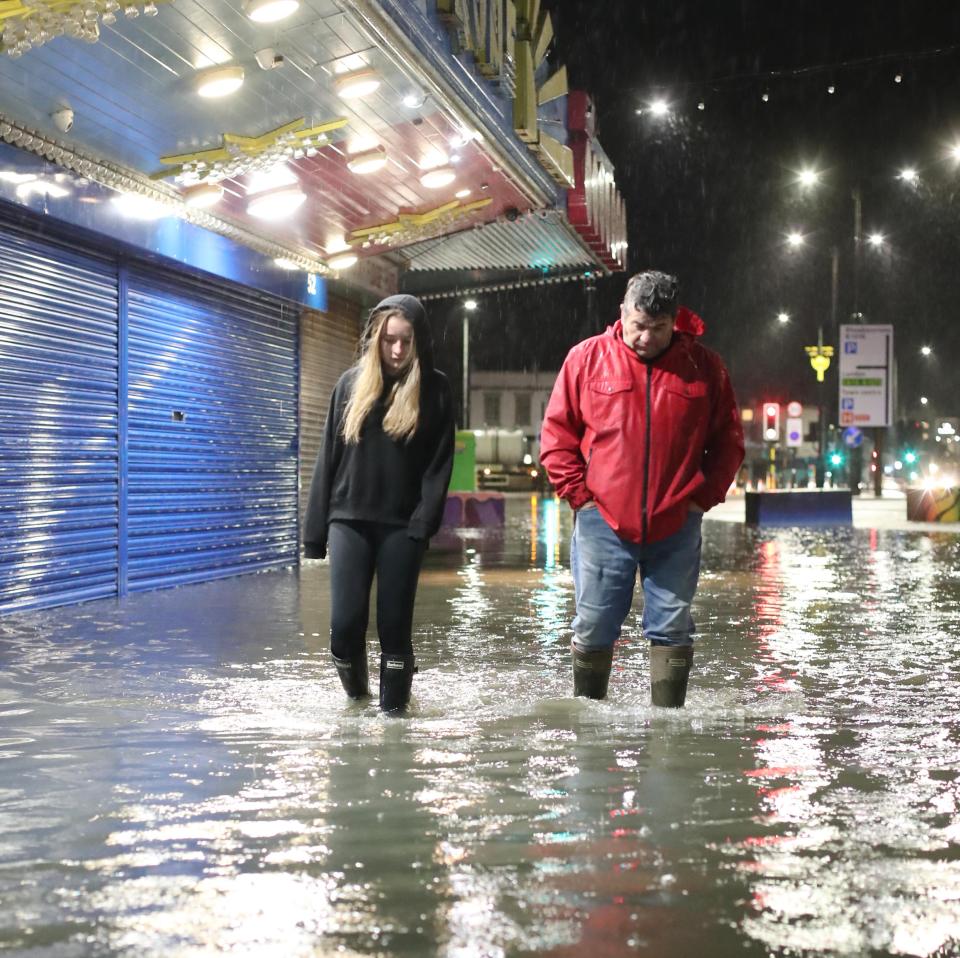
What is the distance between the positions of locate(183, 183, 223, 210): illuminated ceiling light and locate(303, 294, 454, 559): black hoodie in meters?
5.70

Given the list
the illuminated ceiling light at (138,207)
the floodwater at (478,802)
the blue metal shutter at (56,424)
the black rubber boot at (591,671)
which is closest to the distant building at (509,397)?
the illuminated ceiling light at (138,207)

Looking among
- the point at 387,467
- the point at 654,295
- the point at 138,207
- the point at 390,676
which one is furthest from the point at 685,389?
the point at 138,207

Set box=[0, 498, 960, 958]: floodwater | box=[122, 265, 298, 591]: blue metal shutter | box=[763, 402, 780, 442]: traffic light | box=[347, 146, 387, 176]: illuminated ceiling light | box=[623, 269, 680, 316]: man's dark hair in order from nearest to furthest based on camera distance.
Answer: box=[0, 498, 960, 958]: floodwater
box=[623, 269, 680, 316]: man's dark hair
box=[347, 146, 387, 176]: illuminated ceiling light
box=[122, 265, 298, 591]: blue metal shutter
box=[763, 402, 780, 442]: traffic light

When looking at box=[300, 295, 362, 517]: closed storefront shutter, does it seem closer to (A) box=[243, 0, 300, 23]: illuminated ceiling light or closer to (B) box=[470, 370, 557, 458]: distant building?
(A) box=[243, 0, 300, 23]: illuminated ceiling light

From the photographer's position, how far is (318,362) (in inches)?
626

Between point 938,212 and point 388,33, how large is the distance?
2578 cm

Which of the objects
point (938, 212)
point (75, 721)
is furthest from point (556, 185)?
point (938, 212)

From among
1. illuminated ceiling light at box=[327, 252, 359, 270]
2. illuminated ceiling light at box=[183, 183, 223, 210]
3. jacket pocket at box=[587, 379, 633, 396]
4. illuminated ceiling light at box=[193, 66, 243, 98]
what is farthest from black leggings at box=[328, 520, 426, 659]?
illuminated ceiling light at box=[327, 252, 359, 270]

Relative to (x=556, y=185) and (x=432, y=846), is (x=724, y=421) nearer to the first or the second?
(x=432, y=846)

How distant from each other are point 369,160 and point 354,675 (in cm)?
621

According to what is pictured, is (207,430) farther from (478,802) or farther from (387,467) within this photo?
(478,802)

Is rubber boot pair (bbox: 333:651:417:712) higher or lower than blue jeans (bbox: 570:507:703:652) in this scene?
lower

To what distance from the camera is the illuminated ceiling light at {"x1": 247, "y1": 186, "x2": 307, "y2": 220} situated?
443 inches

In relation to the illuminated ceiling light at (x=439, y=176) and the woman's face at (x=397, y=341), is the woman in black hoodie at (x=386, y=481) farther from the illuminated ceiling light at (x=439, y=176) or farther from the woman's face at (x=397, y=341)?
the illuminated ceiling light at (x=439, y=176)
